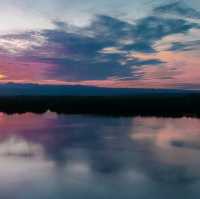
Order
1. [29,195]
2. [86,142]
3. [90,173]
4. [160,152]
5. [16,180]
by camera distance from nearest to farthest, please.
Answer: [29,195] → [16,180] → [90,173] → [160,152] → [86,142]

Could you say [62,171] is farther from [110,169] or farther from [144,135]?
[144,135]

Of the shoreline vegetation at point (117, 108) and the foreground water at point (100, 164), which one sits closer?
the foreground water at point (100, 164)

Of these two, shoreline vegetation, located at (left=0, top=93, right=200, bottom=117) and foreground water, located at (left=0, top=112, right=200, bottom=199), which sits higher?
shoreline vegetation, located at (left=0, top=93, right=200, bottom=117)

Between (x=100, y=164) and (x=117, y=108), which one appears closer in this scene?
(x=100, y=164)

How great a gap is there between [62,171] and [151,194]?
3428 mm

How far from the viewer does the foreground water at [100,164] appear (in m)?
10.1

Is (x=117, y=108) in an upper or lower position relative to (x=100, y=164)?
upper

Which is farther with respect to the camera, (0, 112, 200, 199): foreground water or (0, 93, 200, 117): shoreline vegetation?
(0, 93, 200, 117): shoreline vegetation

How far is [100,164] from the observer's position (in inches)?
518

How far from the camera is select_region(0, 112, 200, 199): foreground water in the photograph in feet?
33.0

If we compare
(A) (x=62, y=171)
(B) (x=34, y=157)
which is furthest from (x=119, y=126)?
(A) (x=62, y=171)

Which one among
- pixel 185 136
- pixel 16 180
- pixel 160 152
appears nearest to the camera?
pixel 16 180

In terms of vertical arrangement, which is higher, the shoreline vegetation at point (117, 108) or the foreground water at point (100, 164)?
the shoreline vegetation at point (117, 108)

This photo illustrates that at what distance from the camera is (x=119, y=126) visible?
964 inches
